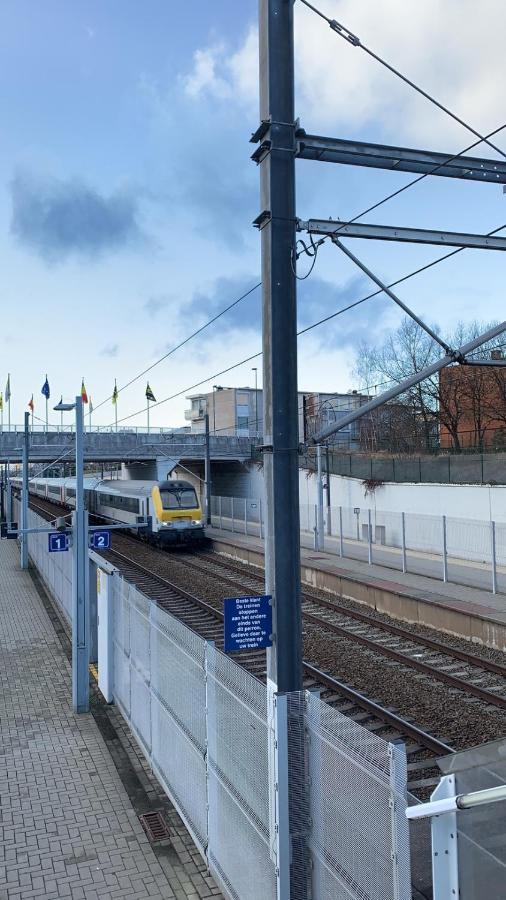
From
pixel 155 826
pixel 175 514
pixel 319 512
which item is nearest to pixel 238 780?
pixel 155 826

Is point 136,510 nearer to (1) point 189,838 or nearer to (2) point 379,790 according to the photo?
(1) point 189,838

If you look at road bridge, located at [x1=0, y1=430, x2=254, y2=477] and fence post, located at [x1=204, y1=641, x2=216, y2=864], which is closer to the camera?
fence post, located at [x1=204, y1=641, x2=216, y2=864]

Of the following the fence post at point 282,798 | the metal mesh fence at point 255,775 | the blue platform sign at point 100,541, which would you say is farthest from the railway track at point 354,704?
the blue platform sign at point 100,541

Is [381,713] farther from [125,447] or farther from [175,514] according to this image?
[125,447]

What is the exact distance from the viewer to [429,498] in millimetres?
30156

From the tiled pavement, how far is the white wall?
18.7m

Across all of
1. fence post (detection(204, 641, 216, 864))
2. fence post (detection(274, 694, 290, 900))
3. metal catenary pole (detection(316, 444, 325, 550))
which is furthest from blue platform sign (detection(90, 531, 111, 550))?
metal catenary pole (detection(316, 444, 325, 550))

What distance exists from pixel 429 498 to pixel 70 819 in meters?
24.7

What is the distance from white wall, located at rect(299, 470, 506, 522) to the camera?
26250 mm

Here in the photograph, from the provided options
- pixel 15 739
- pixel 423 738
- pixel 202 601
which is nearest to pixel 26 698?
pixel 15 739

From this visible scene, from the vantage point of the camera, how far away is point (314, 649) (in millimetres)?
14305

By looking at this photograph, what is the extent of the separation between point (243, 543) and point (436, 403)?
22187 millimetres

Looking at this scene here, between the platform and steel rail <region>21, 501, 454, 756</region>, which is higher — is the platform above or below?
above

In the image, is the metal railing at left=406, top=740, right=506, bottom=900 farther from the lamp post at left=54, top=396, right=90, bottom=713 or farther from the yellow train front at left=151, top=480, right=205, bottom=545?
the yellow train front at left=151, top=480, right=205, bottom=545
